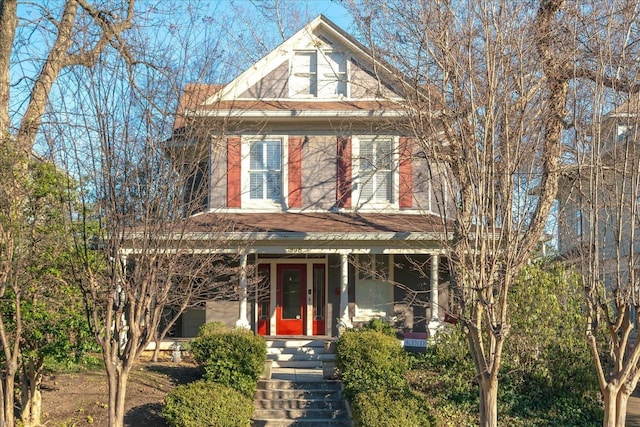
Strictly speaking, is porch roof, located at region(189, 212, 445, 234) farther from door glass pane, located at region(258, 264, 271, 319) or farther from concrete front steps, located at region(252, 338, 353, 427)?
concrete front steps, located at region(252, 338, 353, 427)

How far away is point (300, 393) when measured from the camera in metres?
13.9

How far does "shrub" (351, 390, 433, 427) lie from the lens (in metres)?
10.7

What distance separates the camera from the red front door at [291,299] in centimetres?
1914

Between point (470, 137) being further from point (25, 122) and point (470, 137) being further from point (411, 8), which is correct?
point (25, 122)

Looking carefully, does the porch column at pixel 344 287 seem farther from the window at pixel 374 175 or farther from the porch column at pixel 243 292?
the porch column at pixel 243 292

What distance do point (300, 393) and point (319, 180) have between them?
21.0 feet

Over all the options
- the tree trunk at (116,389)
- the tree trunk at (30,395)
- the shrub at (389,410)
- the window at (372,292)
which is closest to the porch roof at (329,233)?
the window at (372,292)

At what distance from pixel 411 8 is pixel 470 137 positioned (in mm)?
3546

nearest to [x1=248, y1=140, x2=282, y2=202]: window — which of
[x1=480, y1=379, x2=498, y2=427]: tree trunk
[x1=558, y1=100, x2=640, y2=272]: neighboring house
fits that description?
[x1=558, y1=100, x2=640, y2=272]: neighboring house

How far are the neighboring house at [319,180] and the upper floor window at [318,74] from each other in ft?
0.08

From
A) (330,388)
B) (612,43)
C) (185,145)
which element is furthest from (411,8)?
(330,388)

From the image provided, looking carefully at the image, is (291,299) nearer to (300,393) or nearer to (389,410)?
(300,393)

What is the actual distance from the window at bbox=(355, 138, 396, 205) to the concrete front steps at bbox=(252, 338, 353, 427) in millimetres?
4145

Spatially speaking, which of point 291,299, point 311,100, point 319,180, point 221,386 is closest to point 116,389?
point 221,386
